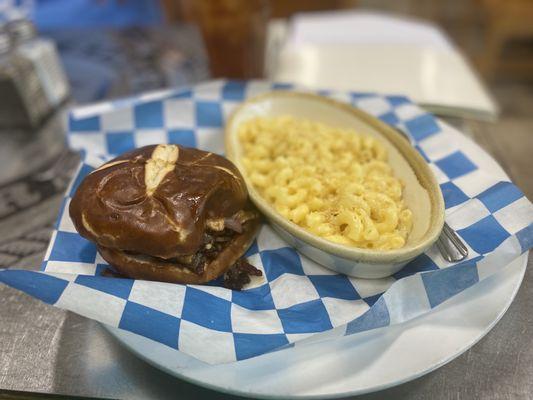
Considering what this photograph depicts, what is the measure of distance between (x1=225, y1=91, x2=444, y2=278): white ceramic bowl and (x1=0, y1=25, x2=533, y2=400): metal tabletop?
26 cm

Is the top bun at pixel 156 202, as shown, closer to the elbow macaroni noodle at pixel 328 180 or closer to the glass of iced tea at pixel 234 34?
the elbow macaroni noodle at pixel 328 180

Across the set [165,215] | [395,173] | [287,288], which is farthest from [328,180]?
[165,215]

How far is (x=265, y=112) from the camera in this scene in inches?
60.8

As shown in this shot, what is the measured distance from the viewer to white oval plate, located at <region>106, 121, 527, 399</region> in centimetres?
77

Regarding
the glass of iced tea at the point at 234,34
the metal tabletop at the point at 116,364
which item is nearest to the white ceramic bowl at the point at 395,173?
the metal tabletop at the point at 116,364

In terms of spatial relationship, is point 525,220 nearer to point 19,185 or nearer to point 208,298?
point 208,298

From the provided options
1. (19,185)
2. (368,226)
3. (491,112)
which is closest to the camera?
(368,226)

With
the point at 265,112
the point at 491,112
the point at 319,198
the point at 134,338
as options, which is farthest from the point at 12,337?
the point at 491,112

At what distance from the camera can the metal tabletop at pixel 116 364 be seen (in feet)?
2.81

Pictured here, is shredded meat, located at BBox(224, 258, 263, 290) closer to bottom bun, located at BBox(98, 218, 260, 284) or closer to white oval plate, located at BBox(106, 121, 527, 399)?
bottom bun, located at BBox(98, 218, 260, 284)

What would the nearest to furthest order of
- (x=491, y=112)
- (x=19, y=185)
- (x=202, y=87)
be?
(x=19, y=185) → (x=202, y=87) → (x=491, y=112)

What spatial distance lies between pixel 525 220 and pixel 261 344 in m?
0.69

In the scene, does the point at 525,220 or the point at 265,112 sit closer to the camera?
the point at 525,220

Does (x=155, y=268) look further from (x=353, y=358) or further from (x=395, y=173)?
(x=395, y=173)
